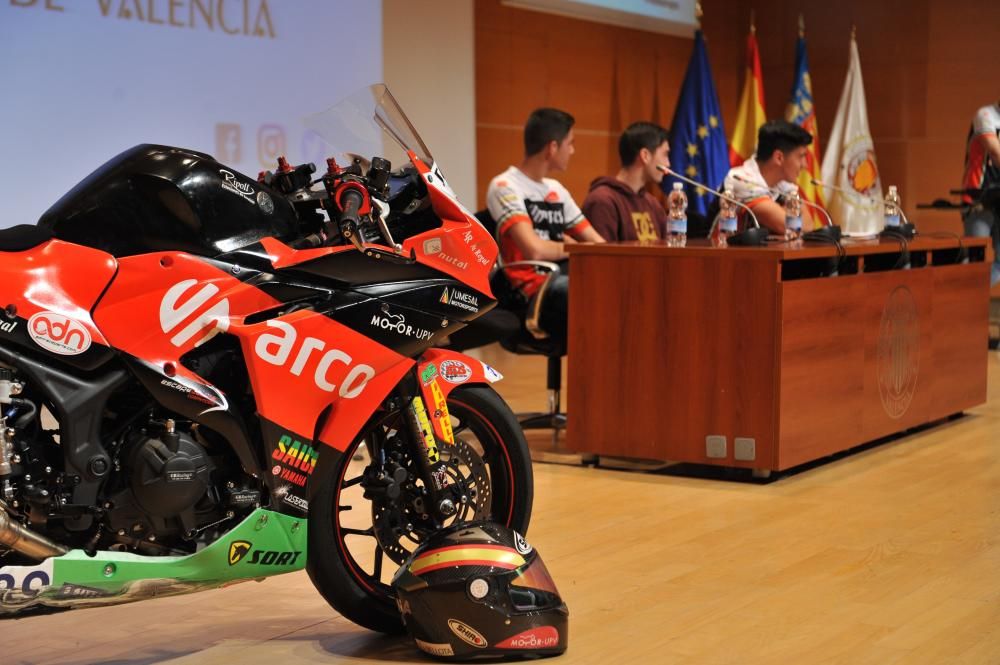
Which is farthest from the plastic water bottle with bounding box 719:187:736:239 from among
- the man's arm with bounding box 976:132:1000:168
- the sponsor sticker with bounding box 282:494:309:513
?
the man's arm with bounding box 976:132:1000:168

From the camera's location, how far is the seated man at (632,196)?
→ 5773 millimetres

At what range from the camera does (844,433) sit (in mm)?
4816

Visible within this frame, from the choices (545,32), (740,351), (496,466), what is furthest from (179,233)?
(545,32)

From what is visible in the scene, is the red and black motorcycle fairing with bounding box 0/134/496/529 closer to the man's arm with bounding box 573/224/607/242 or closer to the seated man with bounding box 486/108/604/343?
the seated man with bounding box 486/108/604/343

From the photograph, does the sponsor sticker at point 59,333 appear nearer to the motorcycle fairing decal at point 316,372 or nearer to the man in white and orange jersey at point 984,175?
the motorcycle fairing decal at point 316,372

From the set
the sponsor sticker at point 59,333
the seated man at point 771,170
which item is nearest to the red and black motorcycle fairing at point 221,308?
the sponsor sticker at point 59,333

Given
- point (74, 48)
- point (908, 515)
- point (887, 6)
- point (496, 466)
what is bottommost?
point (908, 515)

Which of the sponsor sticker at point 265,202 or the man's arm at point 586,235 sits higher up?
the sponsor sticker at point 265,202

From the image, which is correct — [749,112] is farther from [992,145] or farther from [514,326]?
[514,326]

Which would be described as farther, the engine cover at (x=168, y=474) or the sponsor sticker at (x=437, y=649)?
the sponsor sticker at (x=437, y=649)

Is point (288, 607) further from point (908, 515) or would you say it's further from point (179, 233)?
point (908, 515)

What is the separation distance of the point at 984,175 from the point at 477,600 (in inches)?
250

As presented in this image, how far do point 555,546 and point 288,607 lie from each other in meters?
0.83

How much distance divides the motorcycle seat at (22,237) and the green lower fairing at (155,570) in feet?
1.71
